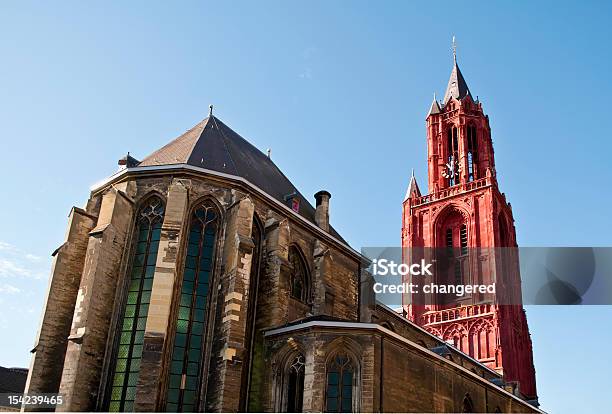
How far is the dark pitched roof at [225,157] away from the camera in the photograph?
1891 centimetres

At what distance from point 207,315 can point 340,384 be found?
12.6 feet

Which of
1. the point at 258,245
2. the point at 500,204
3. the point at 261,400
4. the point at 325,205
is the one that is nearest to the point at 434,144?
the point at 500,204

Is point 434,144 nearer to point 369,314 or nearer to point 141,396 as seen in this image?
point 369,314

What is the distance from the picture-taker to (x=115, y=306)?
53.6ft

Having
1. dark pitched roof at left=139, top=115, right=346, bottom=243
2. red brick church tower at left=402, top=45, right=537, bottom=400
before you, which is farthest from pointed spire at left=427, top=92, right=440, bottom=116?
dark pitched roof at left=139, top=115, right=346, bottom=243

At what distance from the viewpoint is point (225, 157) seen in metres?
19.5

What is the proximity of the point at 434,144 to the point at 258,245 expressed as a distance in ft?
86.3

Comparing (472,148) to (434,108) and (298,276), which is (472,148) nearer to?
(434,108)

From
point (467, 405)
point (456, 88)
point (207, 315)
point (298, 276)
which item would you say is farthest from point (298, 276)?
point (456, 88)

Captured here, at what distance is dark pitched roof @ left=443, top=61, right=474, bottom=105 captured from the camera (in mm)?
43906

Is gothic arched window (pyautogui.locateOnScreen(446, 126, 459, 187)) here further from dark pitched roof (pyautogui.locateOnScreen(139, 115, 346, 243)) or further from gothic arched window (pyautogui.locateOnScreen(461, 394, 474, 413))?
gothic arched window (pyautogui.locateOnScreen(461, 394, 474, 413))

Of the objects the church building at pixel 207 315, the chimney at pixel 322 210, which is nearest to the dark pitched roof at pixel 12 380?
the church building at pixel 207 315

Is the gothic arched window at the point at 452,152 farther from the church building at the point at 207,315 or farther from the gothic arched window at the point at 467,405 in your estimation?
the gothic arched window at the point at 467,405

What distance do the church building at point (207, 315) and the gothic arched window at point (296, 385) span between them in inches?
1.2
